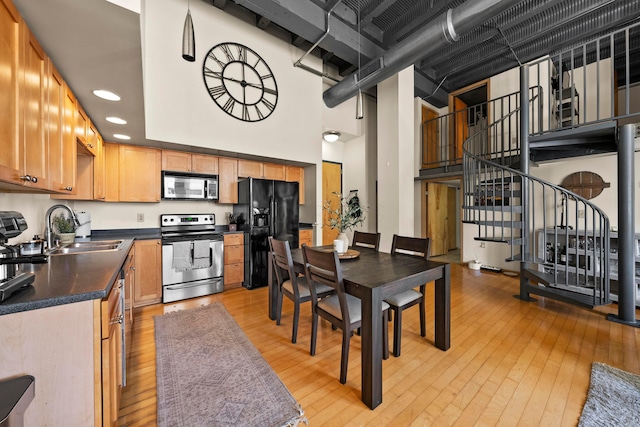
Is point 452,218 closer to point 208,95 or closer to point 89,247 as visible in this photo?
point 208,95

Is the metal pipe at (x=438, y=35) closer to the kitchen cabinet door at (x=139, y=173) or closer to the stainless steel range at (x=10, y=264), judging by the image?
the kitchen cabinet door at (x=139, y=173)

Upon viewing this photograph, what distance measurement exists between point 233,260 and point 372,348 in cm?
279

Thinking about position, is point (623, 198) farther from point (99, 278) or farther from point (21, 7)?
point (21, 7)

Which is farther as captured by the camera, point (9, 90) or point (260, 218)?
point (260, 218)

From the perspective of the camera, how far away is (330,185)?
6.05 metres

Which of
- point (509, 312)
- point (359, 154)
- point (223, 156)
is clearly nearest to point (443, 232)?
point (359, 154)

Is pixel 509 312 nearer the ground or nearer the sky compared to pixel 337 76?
nearer the ground

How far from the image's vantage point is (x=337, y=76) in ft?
18.5

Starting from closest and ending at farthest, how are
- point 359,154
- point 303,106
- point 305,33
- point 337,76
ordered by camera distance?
point 305,33
point 303,106
point 337,76
point 359,154

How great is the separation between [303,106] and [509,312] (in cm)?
434

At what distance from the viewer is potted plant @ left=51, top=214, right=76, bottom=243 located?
2461mm

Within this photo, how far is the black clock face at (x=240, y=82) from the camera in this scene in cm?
369

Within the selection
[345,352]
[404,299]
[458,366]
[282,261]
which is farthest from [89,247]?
[458,366]

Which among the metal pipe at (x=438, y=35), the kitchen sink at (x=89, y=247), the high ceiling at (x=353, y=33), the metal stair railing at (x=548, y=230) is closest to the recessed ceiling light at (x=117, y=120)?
the high ceiling at (x=353, y=33)
